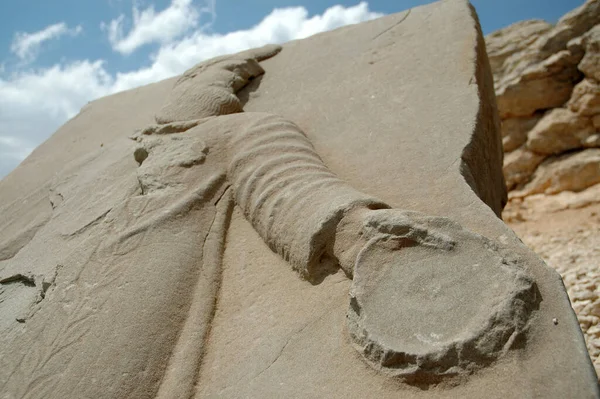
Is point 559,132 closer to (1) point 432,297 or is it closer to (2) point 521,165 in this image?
(2) point 521,165

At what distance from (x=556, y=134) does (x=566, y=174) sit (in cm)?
61

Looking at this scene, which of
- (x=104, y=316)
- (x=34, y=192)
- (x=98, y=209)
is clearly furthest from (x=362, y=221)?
(x=34, y=192)

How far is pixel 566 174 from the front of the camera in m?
6.04

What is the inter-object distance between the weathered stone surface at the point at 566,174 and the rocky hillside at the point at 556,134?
0.03ft

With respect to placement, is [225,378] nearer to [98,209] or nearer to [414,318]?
[414,318]

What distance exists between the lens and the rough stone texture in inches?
51.3

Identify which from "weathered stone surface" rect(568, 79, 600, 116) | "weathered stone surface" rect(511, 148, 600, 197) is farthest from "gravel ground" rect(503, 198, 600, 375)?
"weathered stone surface" rect(568, 79, 600, 116)

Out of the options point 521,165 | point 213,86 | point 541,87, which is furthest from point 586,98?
point 213,86

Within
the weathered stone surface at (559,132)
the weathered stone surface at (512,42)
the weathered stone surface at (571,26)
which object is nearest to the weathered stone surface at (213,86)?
the weathered stone surface at (559,132)

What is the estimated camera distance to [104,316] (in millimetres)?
1625

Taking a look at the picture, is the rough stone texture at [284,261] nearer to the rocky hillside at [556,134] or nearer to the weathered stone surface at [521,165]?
the rocky hillside at [556,134]

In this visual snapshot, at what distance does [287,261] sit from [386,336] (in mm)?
571

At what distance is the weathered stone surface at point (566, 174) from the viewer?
5855 mm

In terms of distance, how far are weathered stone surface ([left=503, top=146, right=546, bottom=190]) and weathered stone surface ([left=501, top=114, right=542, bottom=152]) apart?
11 centimetres
